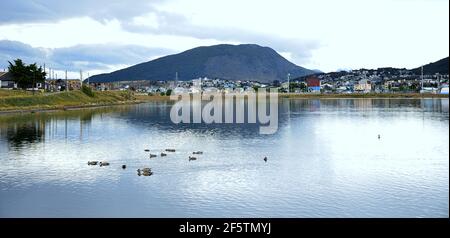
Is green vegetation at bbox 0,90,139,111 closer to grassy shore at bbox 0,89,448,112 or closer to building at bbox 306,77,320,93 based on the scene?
grassy shore at bbox 0,89,448,112

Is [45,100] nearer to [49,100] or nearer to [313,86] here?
[49,100]

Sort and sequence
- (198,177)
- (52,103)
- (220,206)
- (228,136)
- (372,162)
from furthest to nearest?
(52,103) → (228,136) → (372,162) → (198,177) → (220,206)

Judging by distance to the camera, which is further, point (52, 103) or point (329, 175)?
point (52, 103)

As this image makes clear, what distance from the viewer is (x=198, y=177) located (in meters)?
18.1

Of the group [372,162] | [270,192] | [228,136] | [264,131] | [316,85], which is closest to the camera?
[270,192]

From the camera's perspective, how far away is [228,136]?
112ft

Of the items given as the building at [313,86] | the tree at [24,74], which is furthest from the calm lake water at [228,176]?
the building at [313,86]

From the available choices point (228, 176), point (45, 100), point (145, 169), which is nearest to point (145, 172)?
point (145, 169)

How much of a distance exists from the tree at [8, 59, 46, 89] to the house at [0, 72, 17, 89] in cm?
246

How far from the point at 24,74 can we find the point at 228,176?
176ft

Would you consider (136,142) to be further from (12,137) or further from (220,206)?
(220,206)

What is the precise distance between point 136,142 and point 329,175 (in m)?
14.6
